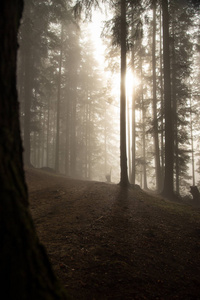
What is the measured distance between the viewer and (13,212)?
1258 millimetres

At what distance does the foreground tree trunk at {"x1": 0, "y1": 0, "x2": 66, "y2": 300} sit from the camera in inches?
44.2

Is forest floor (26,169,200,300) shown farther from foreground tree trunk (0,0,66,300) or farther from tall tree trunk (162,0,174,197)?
tall tree trunk (162,0,174,197)

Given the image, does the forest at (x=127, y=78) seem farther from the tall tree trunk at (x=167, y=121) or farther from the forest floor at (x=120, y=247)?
the forest floor at (x=120, y=247)

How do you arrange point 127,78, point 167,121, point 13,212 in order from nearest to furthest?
point 13,212 → point 167,121 → point 127,78

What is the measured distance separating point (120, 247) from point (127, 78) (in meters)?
15.7

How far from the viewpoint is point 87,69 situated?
26375 millimetres

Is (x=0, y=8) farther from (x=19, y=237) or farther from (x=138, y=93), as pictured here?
(x=138, y=93)

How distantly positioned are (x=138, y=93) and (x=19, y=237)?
17112 millimetres

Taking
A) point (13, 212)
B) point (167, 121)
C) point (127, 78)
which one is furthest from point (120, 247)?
point (127, 78)

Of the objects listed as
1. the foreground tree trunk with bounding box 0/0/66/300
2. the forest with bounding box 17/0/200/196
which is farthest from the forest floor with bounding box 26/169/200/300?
the forest with bounding box 17/0/200/196

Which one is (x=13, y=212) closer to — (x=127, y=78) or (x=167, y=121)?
(x=167, y=121)

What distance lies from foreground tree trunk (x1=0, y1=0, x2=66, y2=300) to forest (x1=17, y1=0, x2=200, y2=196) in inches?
305

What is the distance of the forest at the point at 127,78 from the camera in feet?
34.1

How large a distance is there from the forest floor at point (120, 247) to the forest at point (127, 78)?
A: 3483 mm
